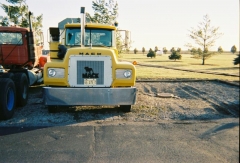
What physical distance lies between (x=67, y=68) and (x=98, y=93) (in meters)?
0.94

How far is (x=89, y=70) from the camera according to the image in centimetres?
541

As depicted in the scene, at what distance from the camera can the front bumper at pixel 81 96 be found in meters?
5.32

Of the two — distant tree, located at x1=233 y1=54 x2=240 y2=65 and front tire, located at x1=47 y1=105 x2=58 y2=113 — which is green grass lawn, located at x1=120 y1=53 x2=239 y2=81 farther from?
front tire, located at x1=47 y1=105 x2=58 y2=113

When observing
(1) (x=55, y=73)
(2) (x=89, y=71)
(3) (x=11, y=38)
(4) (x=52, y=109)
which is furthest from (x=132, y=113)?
(3) (x=11, y=38)

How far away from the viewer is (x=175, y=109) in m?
6.74

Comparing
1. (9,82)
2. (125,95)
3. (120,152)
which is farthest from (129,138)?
(9,82)

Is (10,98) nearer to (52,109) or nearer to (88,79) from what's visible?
(52,109)

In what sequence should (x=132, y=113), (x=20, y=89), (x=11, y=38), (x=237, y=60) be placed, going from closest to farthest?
1. (x=237, y=60)
2. (x=132, y=113)
3. (x=20, y=89)
4. (x=11, y=38)

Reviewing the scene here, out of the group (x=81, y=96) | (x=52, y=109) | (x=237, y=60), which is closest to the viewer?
(x=237, y=60)

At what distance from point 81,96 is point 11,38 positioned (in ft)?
16.3

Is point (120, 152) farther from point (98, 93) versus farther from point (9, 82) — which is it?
point (9, 82)

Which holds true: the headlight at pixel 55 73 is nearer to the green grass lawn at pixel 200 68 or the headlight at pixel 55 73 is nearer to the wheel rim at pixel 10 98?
the wheel rim at pixel 10 98

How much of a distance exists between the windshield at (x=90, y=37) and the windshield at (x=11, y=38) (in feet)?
9.67

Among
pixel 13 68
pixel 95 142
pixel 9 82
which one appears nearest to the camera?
pixel 95 142
